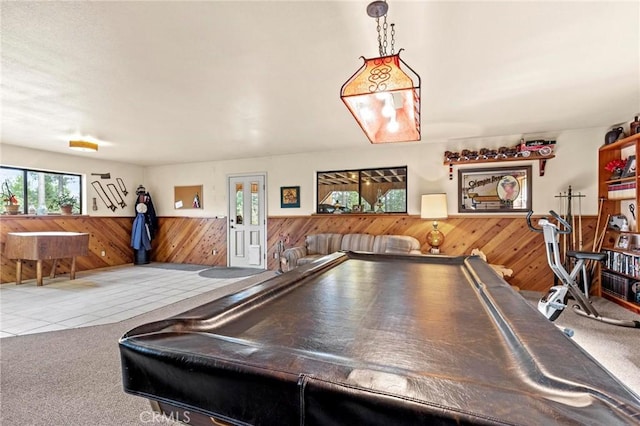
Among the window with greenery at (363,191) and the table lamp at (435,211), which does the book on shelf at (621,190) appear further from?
the window with greenery at (363,191)

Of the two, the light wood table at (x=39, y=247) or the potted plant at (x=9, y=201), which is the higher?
the potted plant at (x=9, y=201)

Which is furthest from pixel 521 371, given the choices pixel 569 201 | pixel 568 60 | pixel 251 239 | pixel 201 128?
pixel 251 239

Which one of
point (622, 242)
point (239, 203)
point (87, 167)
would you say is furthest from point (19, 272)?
point (622, 242)

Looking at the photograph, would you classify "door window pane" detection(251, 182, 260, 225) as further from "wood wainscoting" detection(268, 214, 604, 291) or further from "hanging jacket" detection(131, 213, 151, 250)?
"hanging jacket" detection(131, 213, 151, 250)

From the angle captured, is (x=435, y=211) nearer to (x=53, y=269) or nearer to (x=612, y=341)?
(x=612, y=341)

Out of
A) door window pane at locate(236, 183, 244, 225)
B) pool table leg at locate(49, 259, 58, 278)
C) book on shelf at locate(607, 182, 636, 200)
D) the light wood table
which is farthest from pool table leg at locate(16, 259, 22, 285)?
book on shelf at locate(607, 182, 636, 200)

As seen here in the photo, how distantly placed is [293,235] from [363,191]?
165 cm

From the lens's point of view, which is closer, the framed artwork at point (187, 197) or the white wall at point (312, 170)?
the white wall at point (312, 170)

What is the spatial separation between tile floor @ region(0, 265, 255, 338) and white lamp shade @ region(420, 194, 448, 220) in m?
3.41

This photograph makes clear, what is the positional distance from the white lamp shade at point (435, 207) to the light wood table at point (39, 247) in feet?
19.1

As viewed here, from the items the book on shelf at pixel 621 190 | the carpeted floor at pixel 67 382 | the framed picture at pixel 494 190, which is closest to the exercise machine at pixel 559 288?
the book on shelf at pixel 621 190

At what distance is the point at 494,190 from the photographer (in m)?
4.74

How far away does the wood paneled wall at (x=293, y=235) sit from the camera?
457 cm

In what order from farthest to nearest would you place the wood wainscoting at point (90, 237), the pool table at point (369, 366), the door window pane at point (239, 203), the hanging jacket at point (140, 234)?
the hanging jacket at point (140, 234) → the door window pane at point (239, 203) → the wood wainscoting at point (90, 237) → the pool table at point (369, 366)
